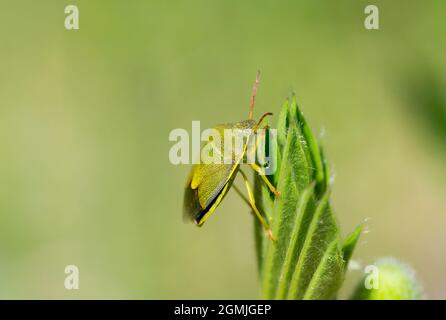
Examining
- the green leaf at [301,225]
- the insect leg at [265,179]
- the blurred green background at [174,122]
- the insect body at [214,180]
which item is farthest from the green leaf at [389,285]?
the blurred green background at [174,122]

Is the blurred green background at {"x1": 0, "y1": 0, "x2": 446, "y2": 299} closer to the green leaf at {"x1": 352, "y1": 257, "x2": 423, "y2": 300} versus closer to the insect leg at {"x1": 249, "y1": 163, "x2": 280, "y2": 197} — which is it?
the insect leg at {"x1": 249, "y1": 163, "x2": 280, "y2": 197}

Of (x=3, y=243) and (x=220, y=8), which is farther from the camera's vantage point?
(x=220, y=8)

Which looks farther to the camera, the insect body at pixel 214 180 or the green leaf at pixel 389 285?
the insect body at pixel 214 180

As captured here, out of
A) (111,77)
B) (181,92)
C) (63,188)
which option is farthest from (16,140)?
(181,92)

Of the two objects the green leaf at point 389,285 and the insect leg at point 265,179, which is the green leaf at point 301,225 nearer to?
the insect leg at point 265,179
